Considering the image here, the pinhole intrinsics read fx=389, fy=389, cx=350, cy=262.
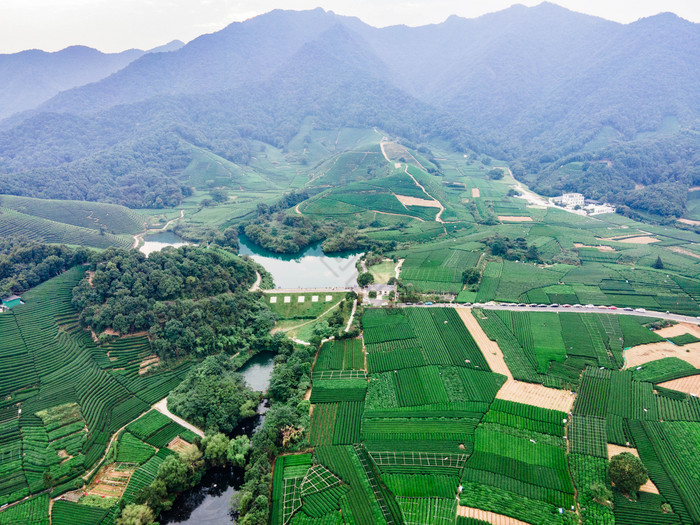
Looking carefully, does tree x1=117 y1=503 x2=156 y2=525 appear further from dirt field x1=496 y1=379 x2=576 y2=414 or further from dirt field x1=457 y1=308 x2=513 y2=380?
dirt field x1=457 y1=308 x2=513 y2=380

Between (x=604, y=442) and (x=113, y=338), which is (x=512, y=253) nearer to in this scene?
(x=604, y=442)

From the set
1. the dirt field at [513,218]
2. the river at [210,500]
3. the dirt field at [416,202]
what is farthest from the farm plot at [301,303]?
the dirt field at [513,218]

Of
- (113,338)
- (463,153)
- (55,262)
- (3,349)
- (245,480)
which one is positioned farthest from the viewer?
(463,153)

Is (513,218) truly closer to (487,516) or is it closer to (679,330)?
(679,330)

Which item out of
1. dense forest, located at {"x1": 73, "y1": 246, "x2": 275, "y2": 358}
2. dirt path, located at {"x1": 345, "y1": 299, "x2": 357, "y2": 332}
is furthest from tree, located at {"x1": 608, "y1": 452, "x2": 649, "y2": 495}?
dense forest, located at {"x1": 73, "y1": 246, "x2": 275, "y2": 358}

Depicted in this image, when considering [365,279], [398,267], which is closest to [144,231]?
[365,279]

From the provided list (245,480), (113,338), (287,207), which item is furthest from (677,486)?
(287,207)
